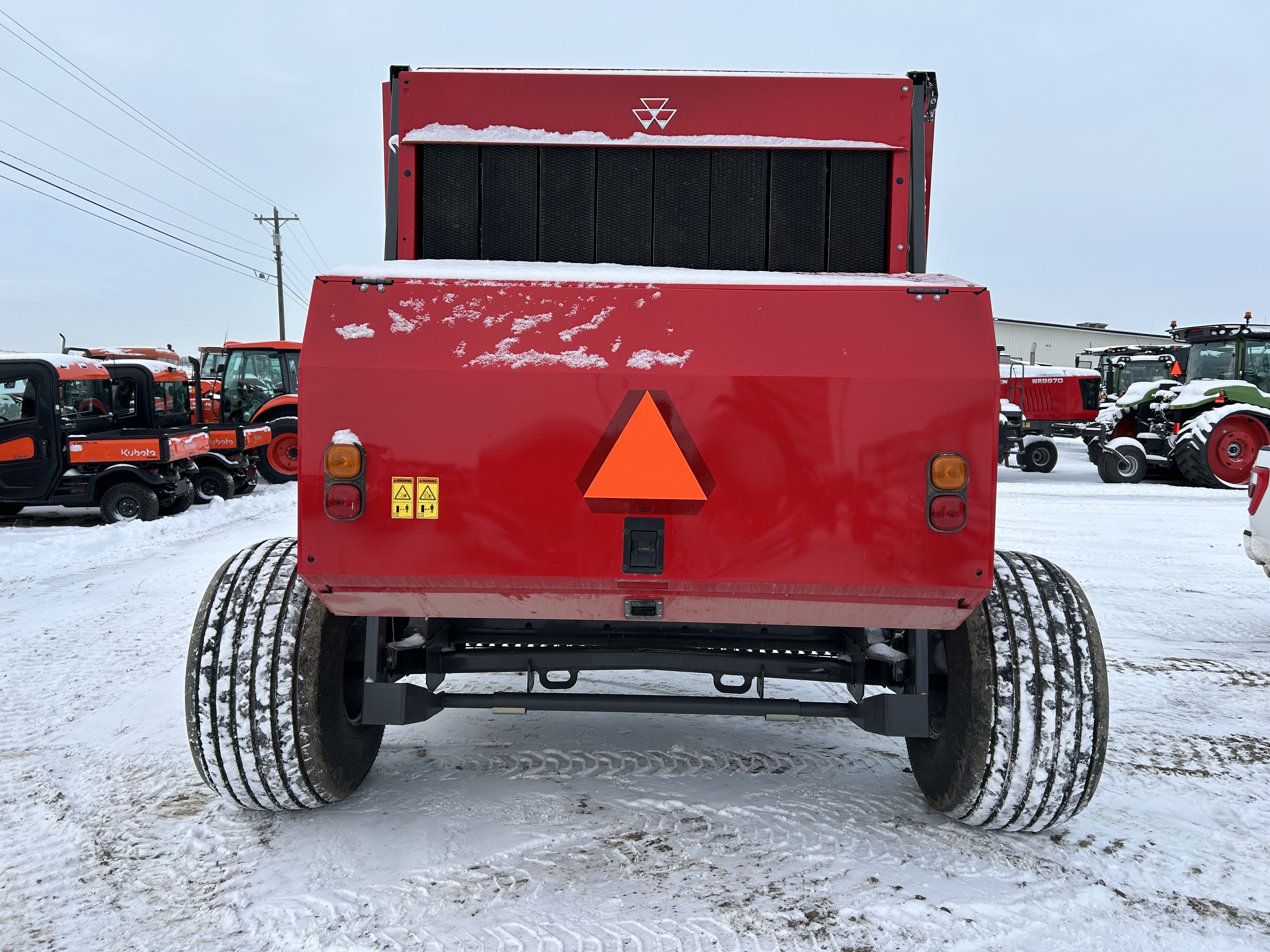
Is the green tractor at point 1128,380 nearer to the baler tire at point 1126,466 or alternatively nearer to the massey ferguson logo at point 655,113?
the baler tire at point 1126,466

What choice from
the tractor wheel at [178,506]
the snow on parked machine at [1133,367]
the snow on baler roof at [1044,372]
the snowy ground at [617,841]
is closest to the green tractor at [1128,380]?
the snow on parked machine at [1133,367]

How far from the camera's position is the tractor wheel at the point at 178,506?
36.6 feet

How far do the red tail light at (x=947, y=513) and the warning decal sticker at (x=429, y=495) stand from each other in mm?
1314

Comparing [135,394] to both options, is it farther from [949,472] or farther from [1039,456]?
[1039,456]

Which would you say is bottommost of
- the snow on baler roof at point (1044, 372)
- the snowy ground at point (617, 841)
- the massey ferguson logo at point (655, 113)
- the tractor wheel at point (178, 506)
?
the snowy ground at point (617, 841)

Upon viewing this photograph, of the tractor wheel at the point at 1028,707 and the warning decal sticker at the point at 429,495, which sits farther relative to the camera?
the tractor wheel at the point at 1028,707

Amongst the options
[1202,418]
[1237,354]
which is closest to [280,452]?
[1202,418]

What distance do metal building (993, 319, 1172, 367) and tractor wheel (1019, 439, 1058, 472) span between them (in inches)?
1431

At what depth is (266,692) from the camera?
279 centimetres

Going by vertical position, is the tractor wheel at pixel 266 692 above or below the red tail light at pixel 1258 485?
below

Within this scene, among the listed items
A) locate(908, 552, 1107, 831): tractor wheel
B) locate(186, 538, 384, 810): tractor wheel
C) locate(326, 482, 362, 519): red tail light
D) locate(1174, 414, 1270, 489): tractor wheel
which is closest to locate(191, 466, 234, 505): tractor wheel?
locate(186, 538, 384, 810): tractor wheel

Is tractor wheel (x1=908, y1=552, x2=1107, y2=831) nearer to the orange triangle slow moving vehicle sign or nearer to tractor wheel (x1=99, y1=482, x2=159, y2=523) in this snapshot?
the orange triangle slow moving vehicle sign

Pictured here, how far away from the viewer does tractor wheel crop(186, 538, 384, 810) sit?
2.79m

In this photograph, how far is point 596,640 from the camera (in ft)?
10.1
